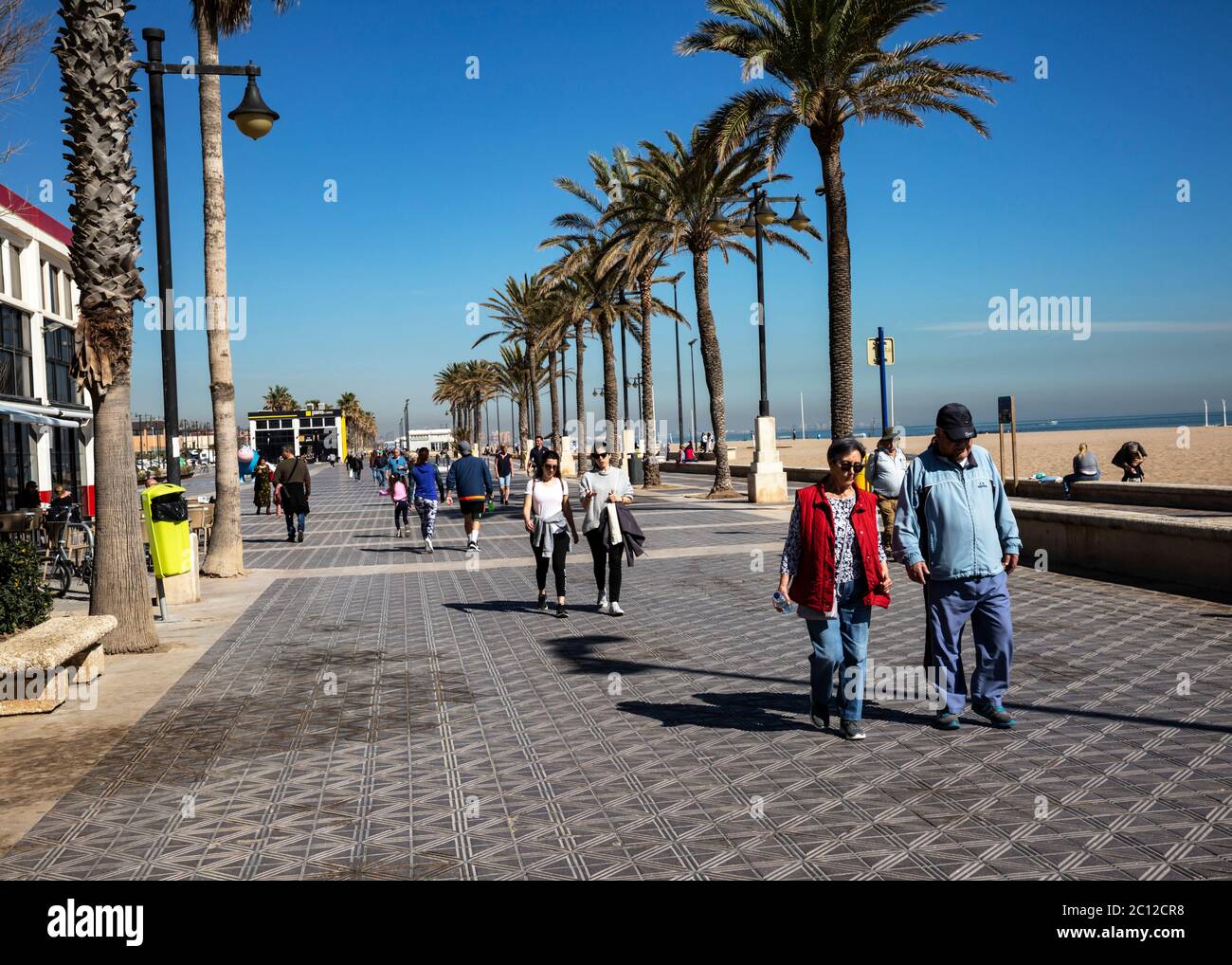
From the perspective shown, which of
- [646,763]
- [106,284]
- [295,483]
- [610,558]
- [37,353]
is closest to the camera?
[646,763]

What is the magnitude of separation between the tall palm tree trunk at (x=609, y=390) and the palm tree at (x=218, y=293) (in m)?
23.7

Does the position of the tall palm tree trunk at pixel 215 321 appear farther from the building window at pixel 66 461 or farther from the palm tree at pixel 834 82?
the building window at pixel 66 461

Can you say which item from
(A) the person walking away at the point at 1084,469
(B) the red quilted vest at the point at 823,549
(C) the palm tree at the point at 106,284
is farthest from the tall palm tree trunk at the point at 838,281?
(B) the red quilted vest at the point at 823,549

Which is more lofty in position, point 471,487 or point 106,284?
point 106,284

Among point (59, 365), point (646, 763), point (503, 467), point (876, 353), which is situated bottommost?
point (646, 763)

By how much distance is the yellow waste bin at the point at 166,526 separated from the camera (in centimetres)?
1157

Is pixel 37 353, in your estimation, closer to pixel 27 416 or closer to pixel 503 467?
pixel 27 416

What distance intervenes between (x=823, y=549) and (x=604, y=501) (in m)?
4.92

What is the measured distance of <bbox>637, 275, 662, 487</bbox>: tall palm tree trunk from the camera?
36688mm

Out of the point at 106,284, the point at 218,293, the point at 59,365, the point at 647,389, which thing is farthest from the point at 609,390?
the point at 106,284

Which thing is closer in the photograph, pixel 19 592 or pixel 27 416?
pixel 19 592

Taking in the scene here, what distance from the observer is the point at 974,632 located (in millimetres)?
6055

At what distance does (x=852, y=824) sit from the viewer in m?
4.61

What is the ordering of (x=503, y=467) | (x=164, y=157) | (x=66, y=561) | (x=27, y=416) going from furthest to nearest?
(x=503, y=467) < (x=27, y=416) < (x=66, y=561) < (x=164, y=157)
